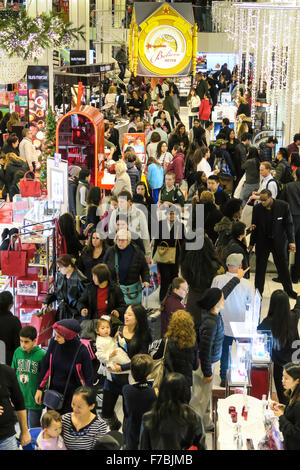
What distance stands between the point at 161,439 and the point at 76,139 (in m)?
9.09

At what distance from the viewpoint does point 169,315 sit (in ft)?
23.6

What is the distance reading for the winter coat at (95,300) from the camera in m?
7.29

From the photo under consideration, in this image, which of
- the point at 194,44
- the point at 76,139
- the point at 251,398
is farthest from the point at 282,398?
the point at 194,44

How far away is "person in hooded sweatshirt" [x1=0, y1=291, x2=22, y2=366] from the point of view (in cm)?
670

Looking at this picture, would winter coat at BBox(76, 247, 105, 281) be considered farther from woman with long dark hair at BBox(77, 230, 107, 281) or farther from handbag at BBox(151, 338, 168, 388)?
handbag at BBox(151, 338, 168, 388)

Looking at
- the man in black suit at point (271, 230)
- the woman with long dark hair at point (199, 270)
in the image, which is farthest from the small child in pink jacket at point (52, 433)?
the man in black suit at point (271, 230)

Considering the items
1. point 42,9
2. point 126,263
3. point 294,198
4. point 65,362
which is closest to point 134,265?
point 126,263

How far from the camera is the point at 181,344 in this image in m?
6.08

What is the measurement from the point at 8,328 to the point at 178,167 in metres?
6.76

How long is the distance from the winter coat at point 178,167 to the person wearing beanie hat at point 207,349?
6463 mm

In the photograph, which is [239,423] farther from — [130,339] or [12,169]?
[12,169]

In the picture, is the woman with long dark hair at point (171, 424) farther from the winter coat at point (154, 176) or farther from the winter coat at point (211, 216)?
the winter coat at point (154, 176)

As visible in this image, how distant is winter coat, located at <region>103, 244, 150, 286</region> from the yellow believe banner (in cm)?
632
